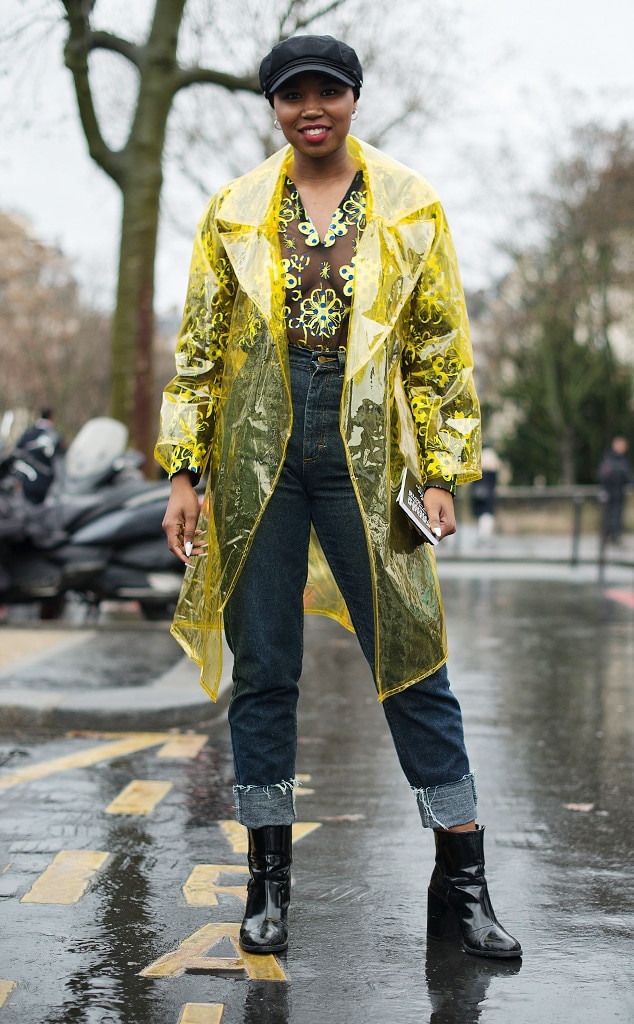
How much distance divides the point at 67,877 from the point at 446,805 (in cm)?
109

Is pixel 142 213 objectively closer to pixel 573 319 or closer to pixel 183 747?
pixel 183 747

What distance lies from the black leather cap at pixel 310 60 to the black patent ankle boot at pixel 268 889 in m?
1.70

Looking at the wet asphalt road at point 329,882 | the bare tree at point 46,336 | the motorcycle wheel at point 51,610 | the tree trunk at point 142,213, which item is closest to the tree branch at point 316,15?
the tree trunk at point 142,213

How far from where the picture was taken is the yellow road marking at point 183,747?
5.13 meters

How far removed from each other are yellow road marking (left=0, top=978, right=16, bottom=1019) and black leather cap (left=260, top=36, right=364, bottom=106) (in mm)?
2009

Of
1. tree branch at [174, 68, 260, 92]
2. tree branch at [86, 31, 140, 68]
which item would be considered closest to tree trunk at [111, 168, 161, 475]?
tree branch at [174, 68, 260, 92]

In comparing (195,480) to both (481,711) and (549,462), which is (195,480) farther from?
(549,462)

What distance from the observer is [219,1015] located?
2.56 m

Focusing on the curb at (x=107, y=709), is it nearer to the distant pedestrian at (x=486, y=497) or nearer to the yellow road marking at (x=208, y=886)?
the yellow road marking at (x=208, y=886)

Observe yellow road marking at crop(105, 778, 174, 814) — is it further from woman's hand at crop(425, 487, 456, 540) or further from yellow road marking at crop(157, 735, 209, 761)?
woman's hand at crop(425, 487, 456, 540)

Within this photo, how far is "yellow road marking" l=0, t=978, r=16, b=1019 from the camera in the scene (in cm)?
263

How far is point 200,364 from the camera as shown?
314 cm

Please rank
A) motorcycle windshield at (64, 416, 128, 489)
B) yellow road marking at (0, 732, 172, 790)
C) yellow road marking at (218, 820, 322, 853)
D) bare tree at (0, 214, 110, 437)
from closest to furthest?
yellow road marking at (218, 820, 322, 853), yellow road marking at (0, 732, 172, 790), motorcycle windshield at (64, 416, 128, 489), bare tree at (0, 214, 110, 437)

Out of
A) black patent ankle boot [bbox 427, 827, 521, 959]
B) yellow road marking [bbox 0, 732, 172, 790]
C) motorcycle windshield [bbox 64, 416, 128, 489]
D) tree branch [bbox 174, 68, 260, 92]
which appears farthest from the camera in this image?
tree branch [bbox 174, 68, 260, 92]
